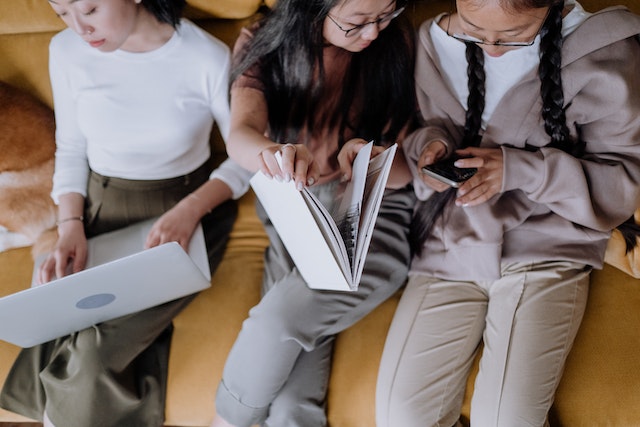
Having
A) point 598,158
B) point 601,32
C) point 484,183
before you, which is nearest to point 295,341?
point 484,183

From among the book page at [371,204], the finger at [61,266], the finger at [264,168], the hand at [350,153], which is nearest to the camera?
the book page at [371,204]

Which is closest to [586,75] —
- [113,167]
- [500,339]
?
[500,339]

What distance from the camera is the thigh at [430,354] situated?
44.9 inches

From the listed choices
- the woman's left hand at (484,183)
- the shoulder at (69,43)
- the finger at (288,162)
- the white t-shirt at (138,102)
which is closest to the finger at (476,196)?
the woman's left hand at (484,183)

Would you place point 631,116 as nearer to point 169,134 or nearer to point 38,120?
point 169,134

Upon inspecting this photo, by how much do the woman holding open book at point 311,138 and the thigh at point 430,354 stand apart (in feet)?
0.28

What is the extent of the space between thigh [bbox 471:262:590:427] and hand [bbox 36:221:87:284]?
35.0 inches

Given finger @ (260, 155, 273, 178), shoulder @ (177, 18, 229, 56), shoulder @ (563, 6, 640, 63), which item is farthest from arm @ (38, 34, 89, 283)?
shoulder @ (563, 6, 640, 63)

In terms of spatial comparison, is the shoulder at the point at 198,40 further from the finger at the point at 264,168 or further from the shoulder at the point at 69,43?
the finger at the point at 264,168

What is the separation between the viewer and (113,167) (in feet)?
4.52

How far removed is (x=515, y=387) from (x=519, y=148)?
0.47 m

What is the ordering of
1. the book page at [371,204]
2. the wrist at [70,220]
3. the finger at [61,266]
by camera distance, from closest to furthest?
the book page at [371,204] → the finger at [61,266] → the wrist at [70,220]

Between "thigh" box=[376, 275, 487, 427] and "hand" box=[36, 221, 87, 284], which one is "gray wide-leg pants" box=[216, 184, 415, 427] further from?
"hand" box=[36, 221, 87, 284]

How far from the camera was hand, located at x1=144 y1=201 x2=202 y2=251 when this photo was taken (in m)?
1.25
